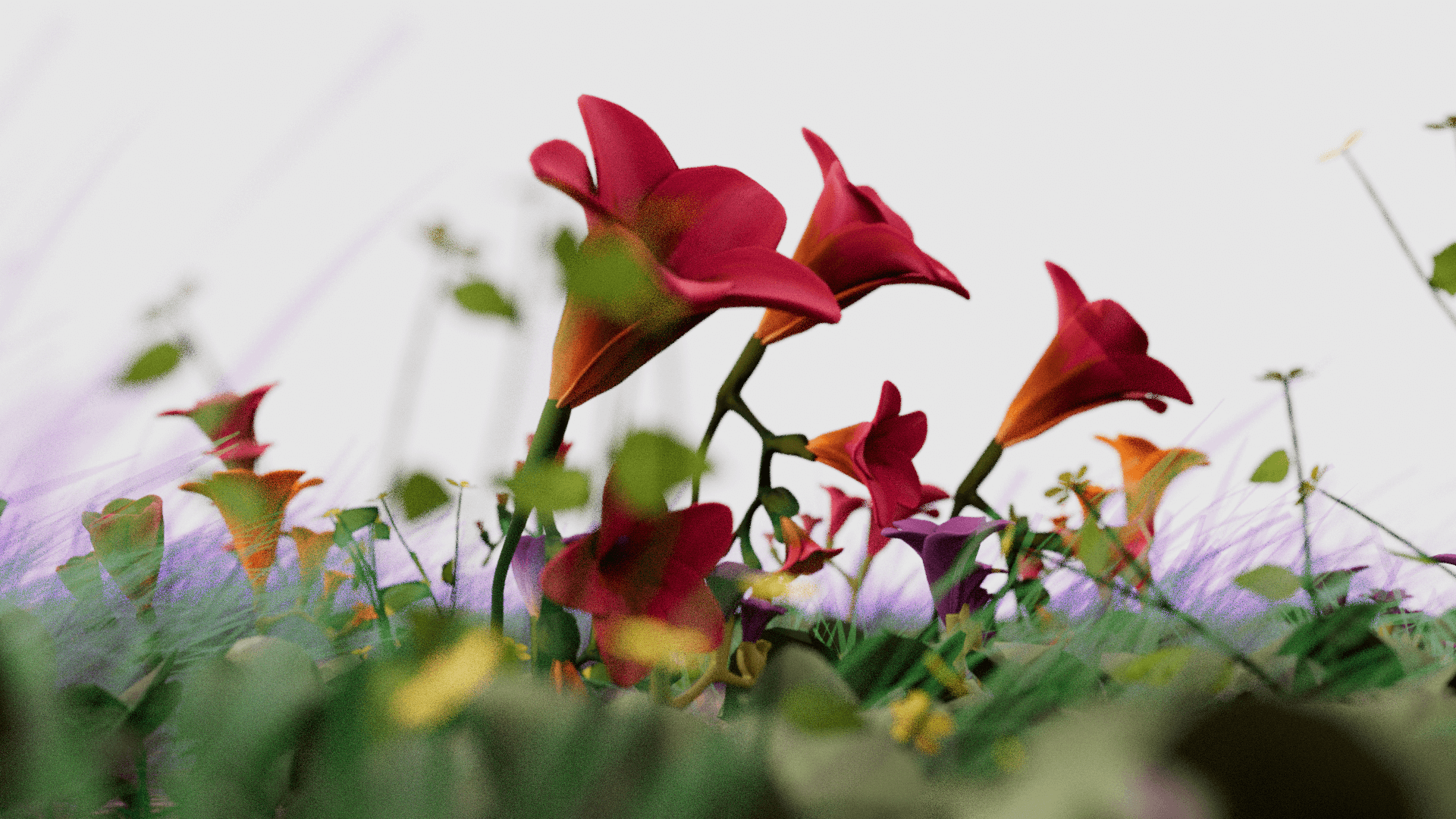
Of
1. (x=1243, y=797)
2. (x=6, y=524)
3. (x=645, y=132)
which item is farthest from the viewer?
(x=6, y=524)

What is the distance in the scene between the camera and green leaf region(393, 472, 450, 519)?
1.12 ft

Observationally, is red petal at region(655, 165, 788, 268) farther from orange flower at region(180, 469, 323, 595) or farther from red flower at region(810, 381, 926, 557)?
orange flower at region(180, 469, 323, 595)

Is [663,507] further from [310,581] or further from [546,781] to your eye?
[310,581]

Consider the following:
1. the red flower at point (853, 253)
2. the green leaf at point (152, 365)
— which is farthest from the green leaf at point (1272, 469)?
the green leaf at point (152, 365)

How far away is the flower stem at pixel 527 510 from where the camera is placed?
12.9 inches

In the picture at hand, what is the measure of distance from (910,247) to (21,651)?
1.14ft

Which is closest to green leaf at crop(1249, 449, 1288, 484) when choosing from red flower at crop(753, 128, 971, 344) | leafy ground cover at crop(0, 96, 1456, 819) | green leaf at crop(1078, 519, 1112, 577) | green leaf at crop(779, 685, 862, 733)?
leafy ground cover at crop(0, 96, 1456, 819)

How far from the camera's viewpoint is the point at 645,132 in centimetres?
33

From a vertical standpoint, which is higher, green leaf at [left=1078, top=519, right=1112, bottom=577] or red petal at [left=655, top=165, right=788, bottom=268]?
red petal at [left=655, top=165, right=788, bottom=268]

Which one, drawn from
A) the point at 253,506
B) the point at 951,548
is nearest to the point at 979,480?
the point at 951,548

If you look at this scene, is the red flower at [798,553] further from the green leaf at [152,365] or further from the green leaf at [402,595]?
the green leaf at [152,365]

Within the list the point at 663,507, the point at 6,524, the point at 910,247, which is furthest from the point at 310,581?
the point at 910,247

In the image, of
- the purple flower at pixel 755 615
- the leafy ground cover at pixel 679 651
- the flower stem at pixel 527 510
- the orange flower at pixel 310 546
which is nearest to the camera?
the leafy ground cover at pixel 679 651

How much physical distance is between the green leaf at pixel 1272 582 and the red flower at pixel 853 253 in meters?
0.20
